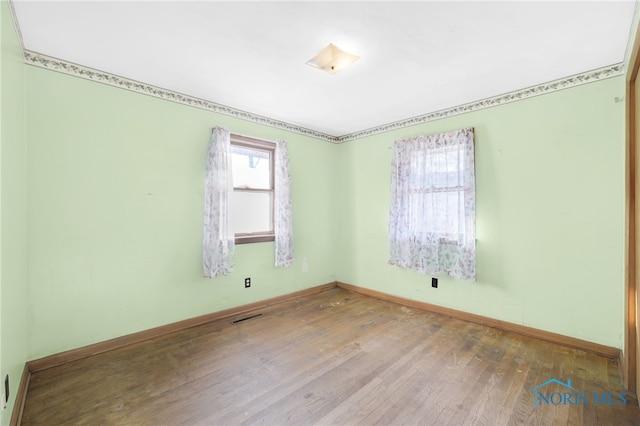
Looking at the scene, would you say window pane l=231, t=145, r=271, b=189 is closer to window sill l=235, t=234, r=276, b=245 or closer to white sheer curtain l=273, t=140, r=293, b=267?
white sheer curtain l=273, t=140, r=293, b=267

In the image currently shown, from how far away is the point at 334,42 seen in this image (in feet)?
6.67

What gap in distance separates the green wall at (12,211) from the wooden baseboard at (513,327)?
3.59 metres

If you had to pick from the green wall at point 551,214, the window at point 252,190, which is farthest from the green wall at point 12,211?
the green wall at point 551,214

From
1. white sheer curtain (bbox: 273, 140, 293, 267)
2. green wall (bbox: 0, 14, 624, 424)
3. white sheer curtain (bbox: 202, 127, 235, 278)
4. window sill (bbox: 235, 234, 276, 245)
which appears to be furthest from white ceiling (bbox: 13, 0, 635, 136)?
window sill (bbox: 235, 234, 276, 245)

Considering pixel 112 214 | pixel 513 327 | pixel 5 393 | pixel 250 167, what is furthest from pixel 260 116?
pixel 513 327

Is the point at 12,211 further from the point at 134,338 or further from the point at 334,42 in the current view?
the point at 334,42

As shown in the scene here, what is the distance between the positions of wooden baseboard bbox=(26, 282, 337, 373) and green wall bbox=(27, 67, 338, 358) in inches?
2.1

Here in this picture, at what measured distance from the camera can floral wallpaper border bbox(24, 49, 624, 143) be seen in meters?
2.32

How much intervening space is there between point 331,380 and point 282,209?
218cm

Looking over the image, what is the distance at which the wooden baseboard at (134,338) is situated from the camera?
2.25 metres

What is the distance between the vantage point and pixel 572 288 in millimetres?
2590

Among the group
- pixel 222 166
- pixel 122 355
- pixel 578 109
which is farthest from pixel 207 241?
pixel 578 109

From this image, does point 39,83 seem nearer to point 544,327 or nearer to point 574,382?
point 574,382

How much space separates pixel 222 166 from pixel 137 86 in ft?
3.43
